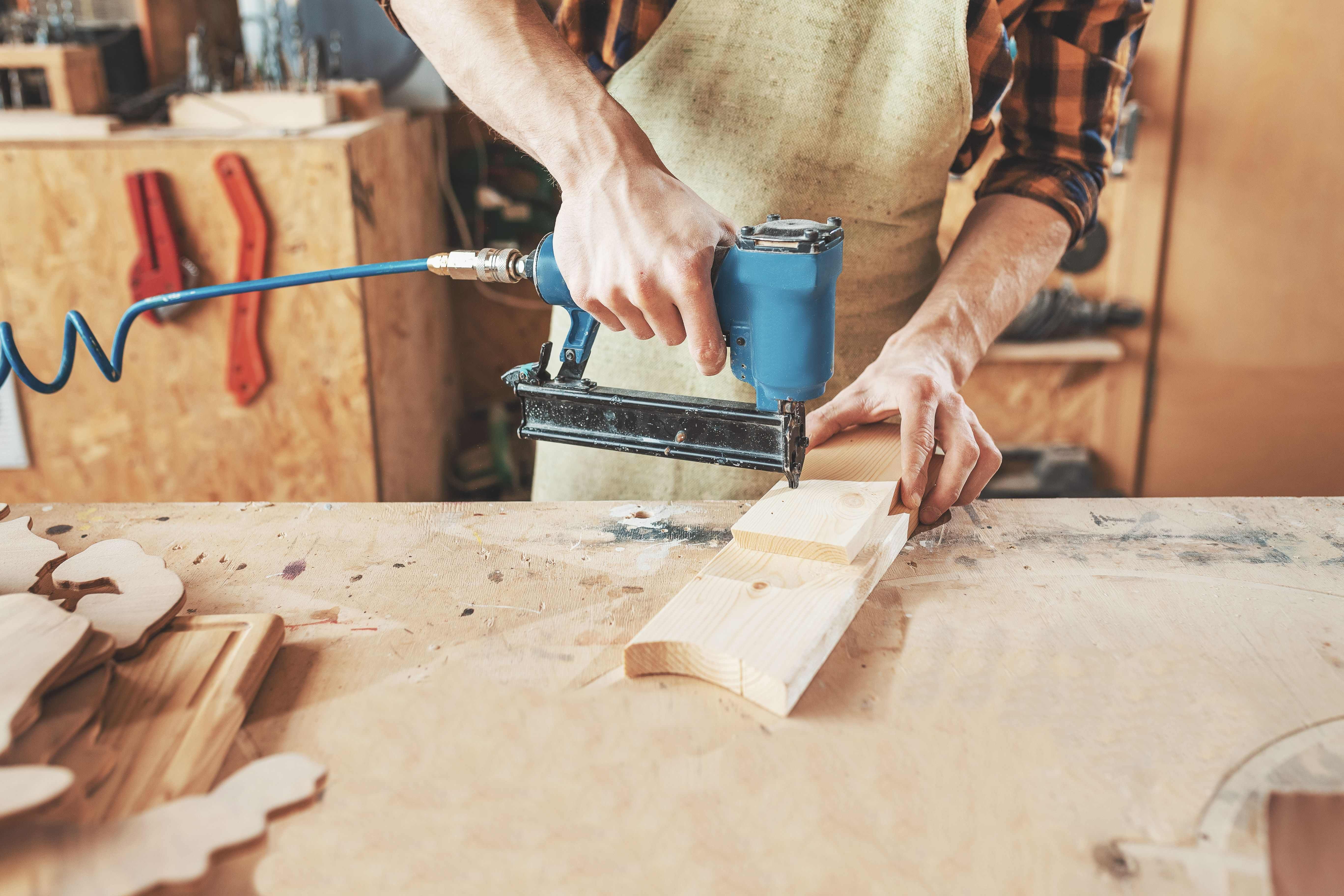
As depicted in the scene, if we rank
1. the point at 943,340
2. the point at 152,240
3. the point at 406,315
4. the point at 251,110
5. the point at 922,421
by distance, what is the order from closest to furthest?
the point at 922,421, the point at 943,340, the point at 152,240, the point at 251,110, the point at 406,315

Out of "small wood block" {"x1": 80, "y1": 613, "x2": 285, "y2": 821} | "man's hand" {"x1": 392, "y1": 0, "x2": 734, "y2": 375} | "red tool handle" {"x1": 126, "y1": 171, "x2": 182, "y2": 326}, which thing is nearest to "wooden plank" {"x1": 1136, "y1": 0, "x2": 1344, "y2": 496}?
"man's hand" {"x1": 392, "y1": 0, "x2": 734, "y2": 375}

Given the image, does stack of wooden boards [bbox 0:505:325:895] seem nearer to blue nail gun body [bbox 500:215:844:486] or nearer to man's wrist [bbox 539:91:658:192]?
blue nail gun body [bbox 500:215:844:486]

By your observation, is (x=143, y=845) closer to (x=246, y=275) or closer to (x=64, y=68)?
(x=246, y=275)

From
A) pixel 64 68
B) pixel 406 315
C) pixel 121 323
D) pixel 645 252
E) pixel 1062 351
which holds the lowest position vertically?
pixel 1062 351

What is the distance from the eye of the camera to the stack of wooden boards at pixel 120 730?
621 mm

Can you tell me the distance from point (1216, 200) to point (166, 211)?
2.75 meters

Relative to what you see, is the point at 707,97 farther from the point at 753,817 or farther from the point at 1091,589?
the point at 753,817

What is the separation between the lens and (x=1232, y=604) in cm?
96

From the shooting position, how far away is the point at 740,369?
1.01 meters

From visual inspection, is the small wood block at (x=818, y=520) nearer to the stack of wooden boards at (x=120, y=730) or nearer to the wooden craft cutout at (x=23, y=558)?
the stack of wooden boards at (x=120, y=730)

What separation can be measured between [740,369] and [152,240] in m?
1.73

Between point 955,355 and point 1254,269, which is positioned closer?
point 955,355

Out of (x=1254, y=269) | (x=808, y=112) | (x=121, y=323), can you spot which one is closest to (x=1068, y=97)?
(x=808, y=112)

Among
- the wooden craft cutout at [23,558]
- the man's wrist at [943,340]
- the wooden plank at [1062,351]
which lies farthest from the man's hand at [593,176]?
the wooden plank at [1062,351]
